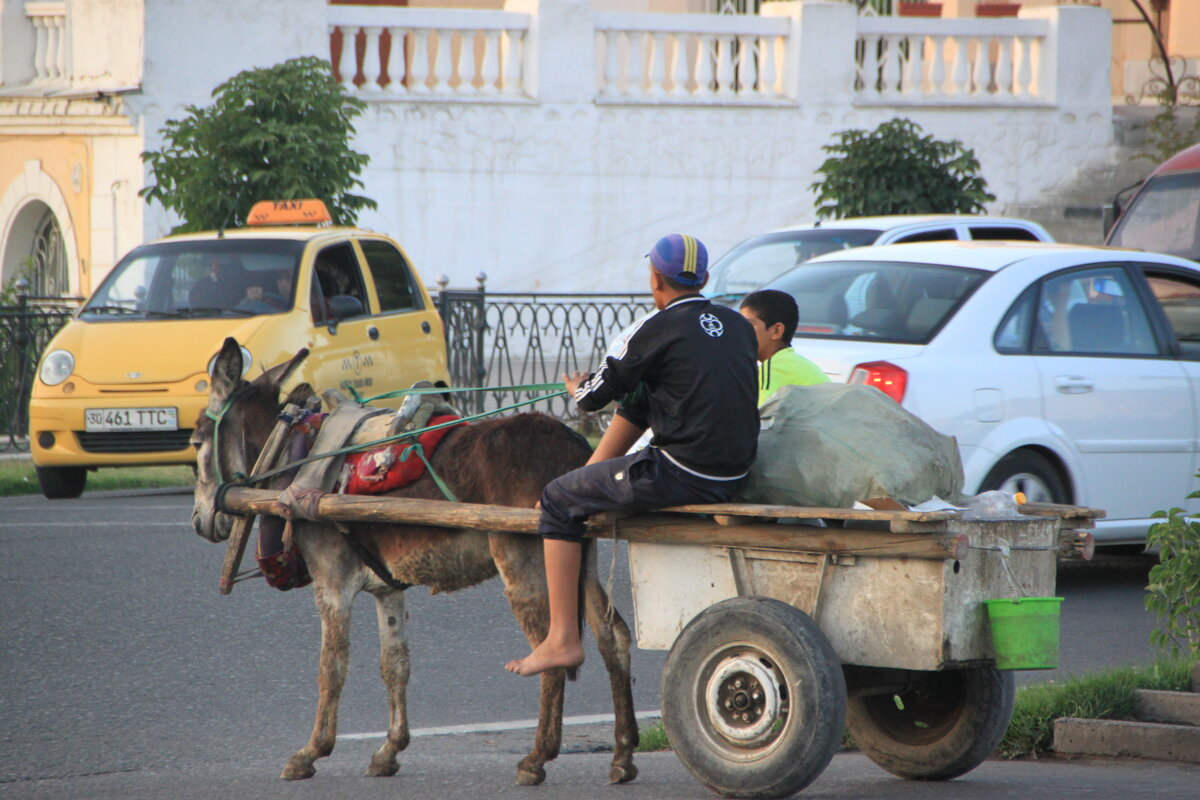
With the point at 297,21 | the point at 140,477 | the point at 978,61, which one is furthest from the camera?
the point at 978,61

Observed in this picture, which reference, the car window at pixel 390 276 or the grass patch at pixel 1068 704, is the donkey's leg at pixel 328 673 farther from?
the car window at pixel 390 276

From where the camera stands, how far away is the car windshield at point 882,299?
830 centimetres

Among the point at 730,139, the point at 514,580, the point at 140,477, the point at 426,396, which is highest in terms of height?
the point at 730,139

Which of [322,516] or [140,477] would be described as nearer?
[322,516]

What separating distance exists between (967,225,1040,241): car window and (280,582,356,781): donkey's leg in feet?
32.3

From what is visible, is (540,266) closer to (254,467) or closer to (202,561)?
(202,561)

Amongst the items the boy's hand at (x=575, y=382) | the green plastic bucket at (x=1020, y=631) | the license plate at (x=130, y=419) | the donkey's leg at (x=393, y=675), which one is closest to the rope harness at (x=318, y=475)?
the donkey's leg at (x=393, y=675)

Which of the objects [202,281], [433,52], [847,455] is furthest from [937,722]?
[433,52]

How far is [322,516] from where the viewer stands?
212 inches

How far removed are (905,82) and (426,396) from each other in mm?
16244

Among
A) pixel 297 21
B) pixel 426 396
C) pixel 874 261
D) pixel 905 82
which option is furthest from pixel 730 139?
pixel 426 396

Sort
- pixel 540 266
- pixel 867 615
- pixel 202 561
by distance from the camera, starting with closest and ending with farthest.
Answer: pixel 867 615
pixel 202 561
pixel 540 266

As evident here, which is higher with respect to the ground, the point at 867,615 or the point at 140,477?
the point at 867,615

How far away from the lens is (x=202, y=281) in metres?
12.3
